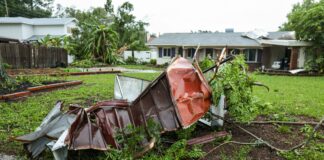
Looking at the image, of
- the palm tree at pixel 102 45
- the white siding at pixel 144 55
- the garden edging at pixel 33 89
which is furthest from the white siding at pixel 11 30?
the garden edging at pixel 33 89

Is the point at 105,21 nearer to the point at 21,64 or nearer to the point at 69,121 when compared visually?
the point at 21,64

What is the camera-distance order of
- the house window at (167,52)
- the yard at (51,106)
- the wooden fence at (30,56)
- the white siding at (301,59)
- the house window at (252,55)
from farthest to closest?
the house window at (167,52) < the house window at (252,55) < the white siding at (301,59) < the wooden fence at (30,56) < the yard at (51,106)

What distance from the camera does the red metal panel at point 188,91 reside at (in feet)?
11.6

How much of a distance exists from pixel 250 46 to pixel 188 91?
19.7 m

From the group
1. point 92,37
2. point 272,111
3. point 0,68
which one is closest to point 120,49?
point 92,37

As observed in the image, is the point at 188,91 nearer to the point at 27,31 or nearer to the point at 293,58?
the point at 293,58

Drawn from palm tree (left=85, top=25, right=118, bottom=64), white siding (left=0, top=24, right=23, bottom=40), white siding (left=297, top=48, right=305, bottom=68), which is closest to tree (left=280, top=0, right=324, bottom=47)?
white siding (left=297, top=48, right=305, bottom=68)

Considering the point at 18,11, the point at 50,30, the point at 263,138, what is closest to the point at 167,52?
the point at 50,30

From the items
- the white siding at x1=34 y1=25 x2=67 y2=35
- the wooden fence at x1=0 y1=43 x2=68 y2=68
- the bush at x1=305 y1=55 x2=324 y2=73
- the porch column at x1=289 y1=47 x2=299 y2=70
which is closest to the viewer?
the wooden fence at x1=0 y1=43 x2=68 y2=68

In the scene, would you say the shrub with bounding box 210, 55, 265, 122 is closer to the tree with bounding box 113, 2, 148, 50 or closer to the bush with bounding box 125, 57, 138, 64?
the tree with bounding box 113, 2, 148, 50

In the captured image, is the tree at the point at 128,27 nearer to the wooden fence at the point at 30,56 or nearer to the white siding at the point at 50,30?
the white siding at the point at 50,30

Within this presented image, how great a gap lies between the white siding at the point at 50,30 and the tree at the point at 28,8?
33.7 ft

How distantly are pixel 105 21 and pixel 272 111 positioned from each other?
2741 cm

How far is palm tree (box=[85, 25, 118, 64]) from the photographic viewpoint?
2266cm
